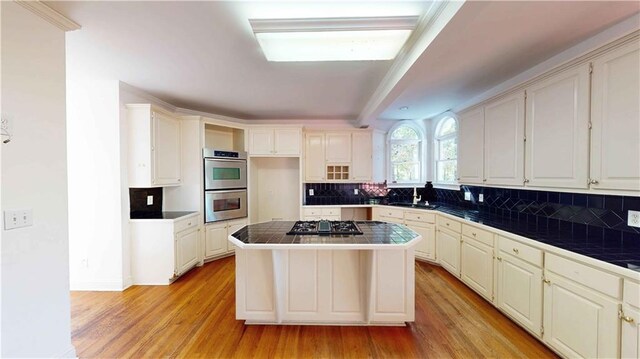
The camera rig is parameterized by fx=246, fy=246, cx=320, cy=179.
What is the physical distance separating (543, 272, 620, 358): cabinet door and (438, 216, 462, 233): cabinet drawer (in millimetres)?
1262

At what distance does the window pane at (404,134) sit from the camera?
4.90 meters

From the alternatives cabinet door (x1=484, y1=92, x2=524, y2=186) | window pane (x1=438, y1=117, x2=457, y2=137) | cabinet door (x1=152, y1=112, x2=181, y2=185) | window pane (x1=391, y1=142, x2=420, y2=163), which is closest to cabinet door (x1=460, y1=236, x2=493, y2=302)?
cabinet door (x1=484, y1=92, x2=524, y2=186)

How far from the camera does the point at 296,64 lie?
8.20 feet

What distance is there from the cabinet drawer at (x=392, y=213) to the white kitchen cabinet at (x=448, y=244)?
24.4 inches

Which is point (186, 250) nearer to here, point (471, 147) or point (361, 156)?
point (361, 156)

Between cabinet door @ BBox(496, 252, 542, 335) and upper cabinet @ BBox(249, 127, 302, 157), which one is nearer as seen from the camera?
cabinet door @ BBox(496, 252, 542, 335)

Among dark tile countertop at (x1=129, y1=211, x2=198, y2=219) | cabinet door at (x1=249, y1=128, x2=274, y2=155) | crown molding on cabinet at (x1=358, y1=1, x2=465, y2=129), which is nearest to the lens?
crown molding on cabinet at (x1=358, y1=1, x2=465, y2=129)

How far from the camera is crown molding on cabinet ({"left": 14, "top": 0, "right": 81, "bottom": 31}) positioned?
1.60 meters

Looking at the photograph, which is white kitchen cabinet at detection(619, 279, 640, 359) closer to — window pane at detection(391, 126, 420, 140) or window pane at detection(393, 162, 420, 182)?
window pane at detection(393, 162, 420, 182)

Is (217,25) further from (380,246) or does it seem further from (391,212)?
(391,212)

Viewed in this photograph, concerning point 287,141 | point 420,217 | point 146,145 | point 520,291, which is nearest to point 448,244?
point 420,217

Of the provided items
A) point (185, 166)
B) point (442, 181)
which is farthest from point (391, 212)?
point (185, 166)

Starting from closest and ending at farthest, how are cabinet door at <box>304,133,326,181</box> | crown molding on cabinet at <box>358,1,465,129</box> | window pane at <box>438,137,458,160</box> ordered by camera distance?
crown molding on cabinet at <box>358,1,465,129</box> → window pane at <box>438,137,458,160</box> → cabinet door at <box>304,133,326,181</box>

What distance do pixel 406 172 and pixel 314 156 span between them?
6.15ft
